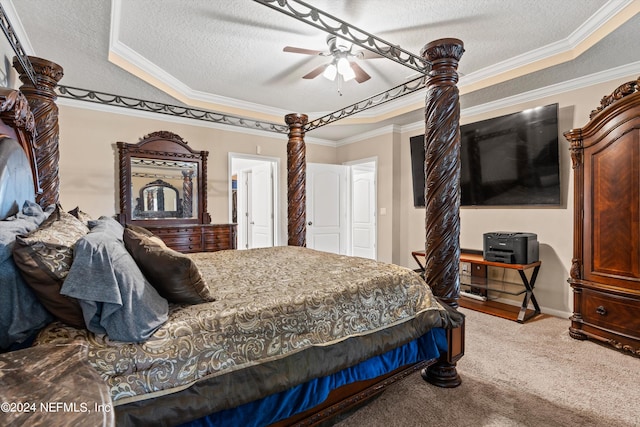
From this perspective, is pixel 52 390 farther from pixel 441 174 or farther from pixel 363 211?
pixel 363 211

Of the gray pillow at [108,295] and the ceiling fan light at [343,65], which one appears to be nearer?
the gray pillow at [108,295]

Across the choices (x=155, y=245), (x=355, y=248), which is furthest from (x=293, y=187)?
(x=355, y=248)

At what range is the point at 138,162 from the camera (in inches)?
162

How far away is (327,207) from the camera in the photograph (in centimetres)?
576

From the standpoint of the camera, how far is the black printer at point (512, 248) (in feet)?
10.9

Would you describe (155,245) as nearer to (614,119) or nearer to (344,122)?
(614,119)

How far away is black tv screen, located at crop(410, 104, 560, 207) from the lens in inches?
136

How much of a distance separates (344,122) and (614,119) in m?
3.23

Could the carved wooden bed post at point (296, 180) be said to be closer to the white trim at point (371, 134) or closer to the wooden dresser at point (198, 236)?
the wooden dresser at point (198, 236)

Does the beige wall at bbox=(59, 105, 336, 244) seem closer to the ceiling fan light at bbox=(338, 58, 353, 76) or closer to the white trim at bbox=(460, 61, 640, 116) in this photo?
the ceiling fan light at bbox=(338, 58, 353, 76)

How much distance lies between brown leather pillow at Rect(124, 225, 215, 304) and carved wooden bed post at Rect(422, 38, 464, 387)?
1.45 m

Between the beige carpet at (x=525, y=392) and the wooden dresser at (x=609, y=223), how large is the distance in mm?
245

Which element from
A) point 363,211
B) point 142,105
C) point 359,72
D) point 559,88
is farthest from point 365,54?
point 363,211

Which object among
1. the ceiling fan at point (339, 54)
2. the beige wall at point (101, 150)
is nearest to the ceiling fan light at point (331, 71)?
the ceiling fan at point (339, 54)
